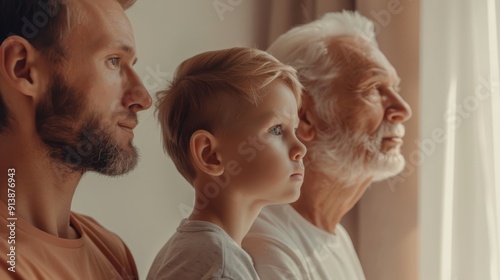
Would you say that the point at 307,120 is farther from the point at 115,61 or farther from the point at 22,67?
the point at 22,67

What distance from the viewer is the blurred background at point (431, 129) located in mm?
1688

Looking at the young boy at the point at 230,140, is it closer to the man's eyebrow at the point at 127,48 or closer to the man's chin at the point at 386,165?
the man's eyebrow at the point at 127,48

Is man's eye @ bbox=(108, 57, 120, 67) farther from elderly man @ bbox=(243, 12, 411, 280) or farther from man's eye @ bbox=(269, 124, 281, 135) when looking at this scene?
elderly man @ bbox=(243, 12, 411, 280)

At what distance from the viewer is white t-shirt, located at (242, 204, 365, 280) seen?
4.26ft

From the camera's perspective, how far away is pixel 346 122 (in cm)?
150

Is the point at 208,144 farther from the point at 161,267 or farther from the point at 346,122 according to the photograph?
the point at 346,122

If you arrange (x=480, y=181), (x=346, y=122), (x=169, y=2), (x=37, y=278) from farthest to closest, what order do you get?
1. (x=480, y=181)
2. (x=346, y=122)
3. (x=169, y=2)
4. (x=37, y=278)

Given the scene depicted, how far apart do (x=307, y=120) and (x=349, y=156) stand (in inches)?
4.3

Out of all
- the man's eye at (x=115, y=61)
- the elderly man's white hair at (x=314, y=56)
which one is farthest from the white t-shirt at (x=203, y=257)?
the elderly man's white hair at (x=314, y=56)

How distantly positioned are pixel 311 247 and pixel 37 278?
62cm

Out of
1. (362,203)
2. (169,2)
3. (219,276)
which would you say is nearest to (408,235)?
(362,203)

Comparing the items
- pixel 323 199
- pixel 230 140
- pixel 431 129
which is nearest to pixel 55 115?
pixel 230 140

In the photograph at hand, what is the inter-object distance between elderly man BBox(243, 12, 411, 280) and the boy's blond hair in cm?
41

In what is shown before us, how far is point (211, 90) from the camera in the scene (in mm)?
1043
